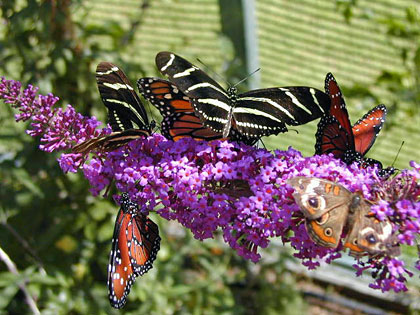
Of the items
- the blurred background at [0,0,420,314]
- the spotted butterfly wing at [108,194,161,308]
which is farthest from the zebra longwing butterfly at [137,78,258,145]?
the blurred background at [0,0,420,314]

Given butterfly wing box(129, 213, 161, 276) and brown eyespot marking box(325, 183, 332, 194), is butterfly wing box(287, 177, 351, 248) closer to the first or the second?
brown eyespot marking box(325, 183, 332, 194)

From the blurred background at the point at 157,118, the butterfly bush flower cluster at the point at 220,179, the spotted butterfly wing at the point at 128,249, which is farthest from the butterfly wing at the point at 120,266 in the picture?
the blurred background at the point at 157,118

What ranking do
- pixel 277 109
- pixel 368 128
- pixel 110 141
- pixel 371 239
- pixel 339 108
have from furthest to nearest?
pixel 368 128
pixel 339 108
pixel 277 109
pixel 110 141
pixel 371 239

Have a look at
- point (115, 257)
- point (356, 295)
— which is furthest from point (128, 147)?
point (356, 295)

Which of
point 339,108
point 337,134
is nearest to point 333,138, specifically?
point 337,134

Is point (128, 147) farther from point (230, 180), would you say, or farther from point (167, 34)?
point (167, 34)

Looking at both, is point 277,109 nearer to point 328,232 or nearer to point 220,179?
point 220,179

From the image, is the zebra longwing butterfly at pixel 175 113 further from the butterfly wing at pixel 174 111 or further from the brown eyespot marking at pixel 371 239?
the brown eyespot marking at pixel 371 239

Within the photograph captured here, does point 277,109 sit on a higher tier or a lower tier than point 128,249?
higher
